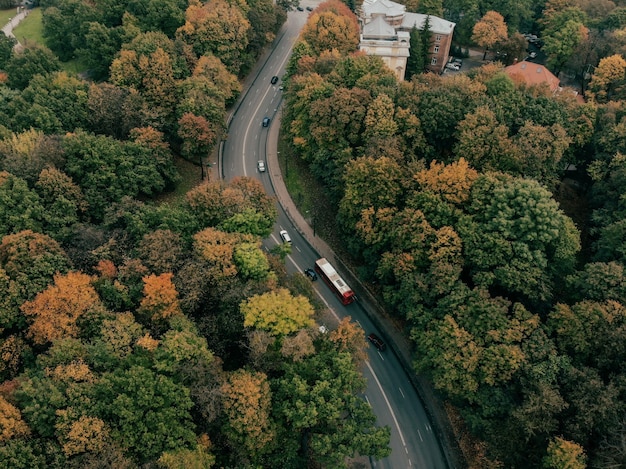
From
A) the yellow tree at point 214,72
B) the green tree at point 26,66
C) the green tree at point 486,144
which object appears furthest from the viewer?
the green tree at point 26,66

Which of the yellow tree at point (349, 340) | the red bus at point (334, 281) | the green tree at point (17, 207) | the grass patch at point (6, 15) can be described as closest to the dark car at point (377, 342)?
the red bus at point (334, 281)

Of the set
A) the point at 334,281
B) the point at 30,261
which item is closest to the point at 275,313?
the point at 334,281

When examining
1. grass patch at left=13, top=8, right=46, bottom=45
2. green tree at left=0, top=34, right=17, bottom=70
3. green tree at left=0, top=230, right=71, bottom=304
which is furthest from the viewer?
grass patch at left=13, top=8, right=46, bottom=45

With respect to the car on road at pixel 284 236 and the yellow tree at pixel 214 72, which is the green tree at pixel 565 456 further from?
the yellow tree at pixel 214 72

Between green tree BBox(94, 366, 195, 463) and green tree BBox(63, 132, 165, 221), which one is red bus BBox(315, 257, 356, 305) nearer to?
green tree BBox(94, 366, 195, 463)

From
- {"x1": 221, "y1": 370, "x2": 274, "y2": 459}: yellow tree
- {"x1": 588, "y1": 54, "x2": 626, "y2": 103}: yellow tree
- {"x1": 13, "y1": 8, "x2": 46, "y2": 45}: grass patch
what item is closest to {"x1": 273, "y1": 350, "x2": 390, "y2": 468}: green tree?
{"x1": 221, "y1": 370, "x2": 274, "y2": 459}: yellow tree
